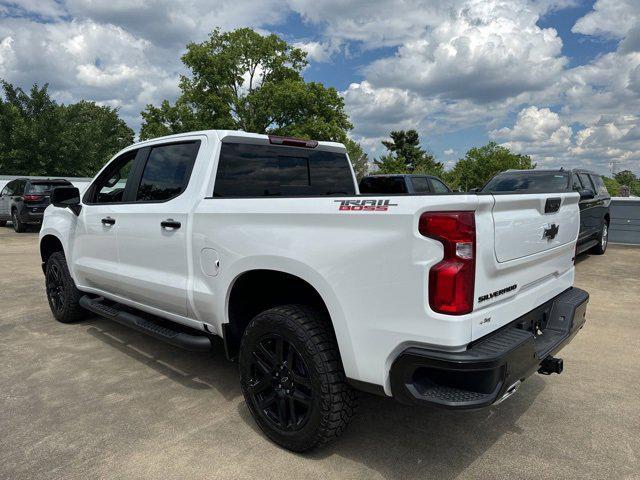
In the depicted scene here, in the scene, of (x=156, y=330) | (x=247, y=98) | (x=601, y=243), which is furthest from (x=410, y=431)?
(x=247, y=98)

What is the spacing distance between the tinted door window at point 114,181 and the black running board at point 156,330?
Result: 0.95 meters

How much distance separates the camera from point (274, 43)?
3512 centimetres

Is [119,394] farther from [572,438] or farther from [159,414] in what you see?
[572,438]

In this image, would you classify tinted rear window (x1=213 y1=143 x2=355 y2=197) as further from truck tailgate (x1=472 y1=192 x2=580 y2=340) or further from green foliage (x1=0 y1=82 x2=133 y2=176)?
green foliage (x1=0 y1=82 x2=133 y2=176)

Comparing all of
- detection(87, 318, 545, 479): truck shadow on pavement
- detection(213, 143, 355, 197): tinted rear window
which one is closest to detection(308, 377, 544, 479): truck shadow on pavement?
detection(87, 318, 545, 479): truck shadow on pavement

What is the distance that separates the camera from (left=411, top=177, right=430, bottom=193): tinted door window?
1178 cm

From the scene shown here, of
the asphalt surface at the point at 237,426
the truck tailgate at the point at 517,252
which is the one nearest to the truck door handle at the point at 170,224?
the asphalt surface at the point at 237,426

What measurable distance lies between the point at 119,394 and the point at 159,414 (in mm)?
502

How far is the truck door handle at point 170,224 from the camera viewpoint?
3339 millimetres

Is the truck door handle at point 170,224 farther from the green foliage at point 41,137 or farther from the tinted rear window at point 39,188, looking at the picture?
the green foliage at point 41,137

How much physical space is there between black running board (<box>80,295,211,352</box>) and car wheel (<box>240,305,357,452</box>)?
1.57 ft

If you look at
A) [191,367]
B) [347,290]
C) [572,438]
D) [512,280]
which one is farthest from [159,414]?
[572,438]

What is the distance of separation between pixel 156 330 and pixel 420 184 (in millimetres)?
9495

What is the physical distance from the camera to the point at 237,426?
3084mm
